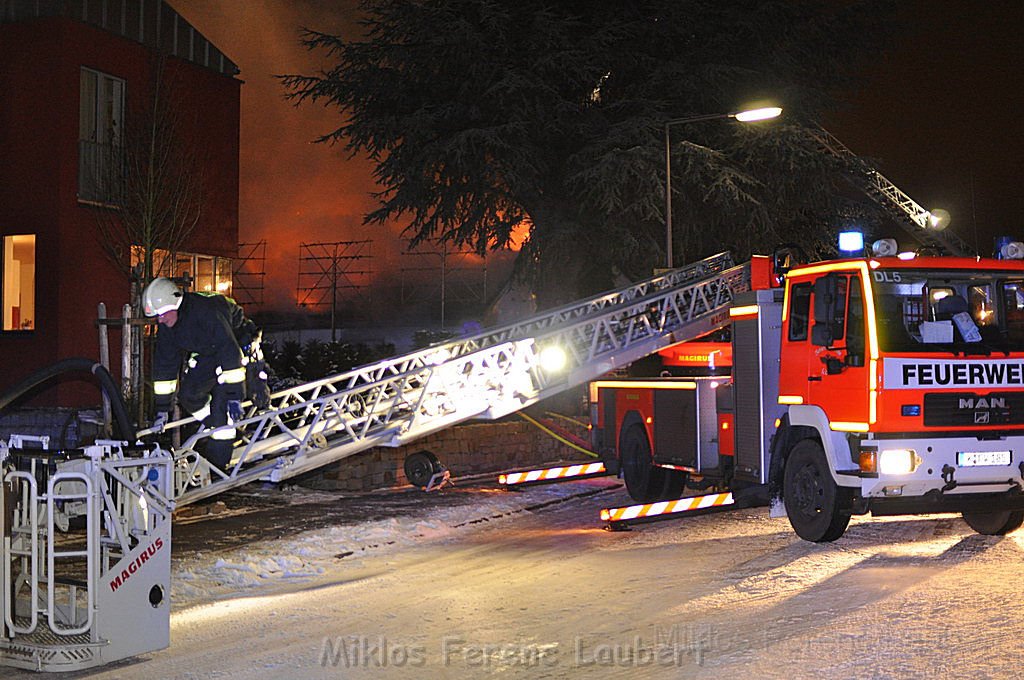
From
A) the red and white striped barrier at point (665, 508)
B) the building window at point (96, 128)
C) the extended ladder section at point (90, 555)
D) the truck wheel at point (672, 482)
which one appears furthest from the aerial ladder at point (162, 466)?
the building window at point (96, 128)

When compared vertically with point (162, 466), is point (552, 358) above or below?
above

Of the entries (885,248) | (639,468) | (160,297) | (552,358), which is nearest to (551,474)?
(639,468)

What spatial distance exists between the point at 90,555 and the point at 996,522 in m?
8.09

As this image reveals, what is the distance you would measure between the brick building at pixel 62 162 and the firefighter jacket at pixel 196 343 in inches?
388

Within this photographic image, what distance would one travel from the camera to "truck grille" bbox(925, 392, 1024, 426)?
8.93 meters

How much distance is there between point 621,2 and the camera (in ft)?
81.4

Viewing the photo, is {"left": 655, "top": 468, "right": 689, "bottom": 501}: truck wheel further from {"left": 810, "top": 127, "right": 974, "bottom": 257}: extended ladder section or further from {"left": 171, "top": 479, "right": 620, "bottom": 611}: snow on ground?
{"left": 810, "top": 127, "right": 974, "bottom": 257}: extended ladder section

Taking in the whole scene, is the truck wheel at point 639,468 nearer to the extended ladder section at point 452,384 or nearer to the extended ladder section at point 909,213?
the extended ladder section at point 452,384

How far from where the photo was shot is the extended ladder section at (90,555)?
6.30m

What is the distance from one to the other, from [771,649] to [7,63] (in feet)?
58.9

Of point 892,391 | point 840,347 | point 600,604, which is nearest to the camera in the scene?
point 600,604

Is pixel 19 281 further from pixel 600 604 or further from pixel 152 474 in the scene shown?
pixel 600 604

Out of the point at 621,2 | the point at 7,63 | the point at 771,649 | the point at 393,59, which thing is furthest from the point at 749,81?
the point at 771,649

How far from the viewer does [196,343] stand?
357 inches
